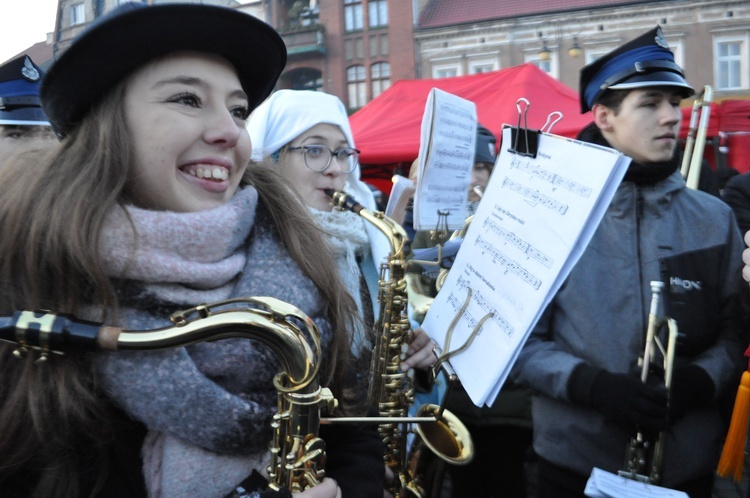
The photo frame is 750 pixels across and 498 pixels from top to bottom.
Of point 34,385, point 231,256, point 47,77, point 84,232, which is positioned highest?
point 47,77

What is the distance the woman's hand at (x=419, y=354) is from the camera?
256 cm

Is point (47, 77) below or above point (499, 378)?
above

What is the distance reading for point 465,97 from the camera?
31.7 feet

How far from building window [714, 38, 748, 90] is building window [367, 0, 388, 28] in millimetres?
14847

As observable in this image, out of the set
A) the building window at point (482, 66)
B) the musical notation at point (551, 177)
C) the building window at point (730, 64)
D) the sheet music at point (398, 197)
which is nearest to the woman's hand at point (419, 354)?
the musical notation at point (551, 177)

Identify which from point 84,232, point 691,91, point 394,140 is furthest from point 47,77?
Answer: point 394,140

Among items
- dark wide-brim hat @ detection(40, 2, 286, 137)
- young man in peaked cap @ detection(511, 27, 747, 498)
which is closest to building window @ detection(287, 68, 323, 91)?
young man in peaked cap @ detection(511, 27, 747, 498)

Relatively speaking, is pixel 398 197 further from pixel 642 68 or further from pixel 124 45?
pixel 124 45

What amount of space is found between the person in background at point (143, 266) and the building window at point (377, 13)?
31666 mm

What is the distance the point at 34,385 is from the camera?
1.38 m

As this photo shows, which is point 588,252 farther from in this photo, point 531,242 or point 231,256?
point 231,256

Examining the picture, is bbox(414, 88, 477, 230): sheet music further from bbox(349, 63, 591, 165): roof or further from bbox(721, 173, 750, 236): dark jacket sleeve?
bbox(349, 63, 591, 165): roof

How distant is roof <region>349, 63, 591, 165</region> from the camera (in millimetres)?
9008

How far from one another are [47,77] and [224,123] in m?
0.42
